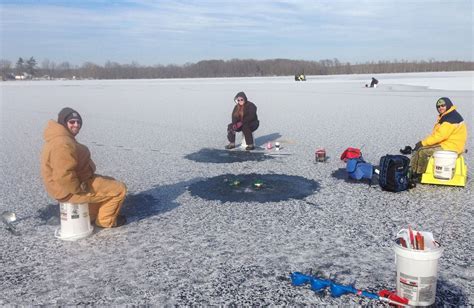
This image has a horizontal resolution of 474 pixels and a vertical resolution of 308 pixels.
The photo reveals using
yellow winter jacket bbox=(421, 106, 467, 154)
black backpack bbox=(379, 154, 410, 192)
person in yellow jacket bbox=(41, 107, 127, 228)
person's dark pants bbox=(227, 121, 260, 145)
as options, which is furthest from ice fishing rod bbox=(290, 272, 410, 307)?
person's dark pants bbox=(227, 121, 260, 145)

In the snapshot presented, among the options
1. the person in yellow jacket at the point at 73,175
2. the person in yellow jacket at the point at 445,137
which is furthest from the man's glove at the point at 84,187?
the person in yellow jacket at the point at 445,137

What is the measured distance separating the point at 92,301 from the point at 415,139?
905cm

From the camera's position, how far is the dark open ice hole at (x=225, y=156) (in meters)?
8.52

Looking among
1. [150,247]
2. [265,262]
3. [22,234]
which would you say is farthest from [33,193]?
[265,262]

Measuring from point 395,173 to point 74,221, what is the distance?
4282 mm

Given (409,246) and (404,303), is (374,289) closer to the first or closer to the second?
(404,303)

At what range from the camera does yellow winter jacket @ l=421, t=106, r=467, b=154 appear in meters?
6.40

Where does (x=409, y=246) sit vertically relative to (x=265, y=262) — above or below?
above

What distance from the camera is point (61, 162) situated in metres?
4.18

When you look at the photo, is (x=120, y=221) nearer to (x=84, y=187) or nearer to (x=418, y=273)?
(x=84, y=187)

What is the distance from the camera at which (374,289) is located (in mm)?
3547

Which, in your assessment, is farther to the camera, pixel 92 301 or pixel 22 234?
pixel 22 234

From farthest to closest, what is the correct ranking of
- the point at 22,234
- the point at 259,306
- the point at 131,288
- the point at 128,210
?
the point at 128,210
the point at 22,234
the point at 131,288
the point at 259,306

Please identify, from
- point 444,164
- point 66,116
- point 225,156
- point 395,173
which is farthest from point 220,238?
point 225,156
